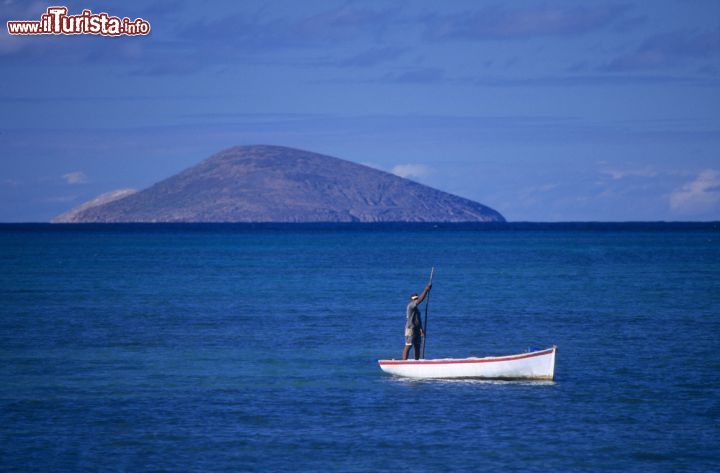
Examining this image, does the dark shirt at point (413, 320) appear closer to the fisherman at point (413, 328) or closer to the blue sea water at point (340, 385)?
the fisherman at point (413, 328)

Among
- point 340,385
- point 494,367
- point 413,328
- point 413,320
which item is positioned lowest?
point 340,385

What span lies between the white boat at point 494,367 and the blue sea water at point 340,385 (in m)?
0.39

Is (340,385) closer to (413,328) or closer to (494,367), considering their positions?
(413,328)

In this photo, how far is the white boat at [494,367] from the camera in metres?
30.4

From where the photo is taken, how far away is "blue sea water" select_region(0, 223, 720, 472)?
22438 millimetres

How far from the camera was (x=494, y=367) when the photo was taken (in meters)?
30.6

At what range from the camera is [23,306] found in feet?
186

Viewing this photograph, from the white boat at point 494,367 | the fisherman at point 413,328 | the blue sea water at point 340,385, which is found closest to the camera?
the blue sea water at point 340,385

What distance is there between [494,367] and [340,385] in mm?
4162

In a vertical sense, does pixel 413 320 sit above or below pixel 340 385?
above

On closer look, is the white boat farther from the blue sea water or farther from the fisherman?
the fisherman

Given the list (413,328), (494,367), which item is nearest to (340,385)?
(413,328)

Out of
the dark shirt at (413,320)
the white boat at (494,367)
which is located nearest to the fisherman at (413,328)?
the dark shirt at (413,320)

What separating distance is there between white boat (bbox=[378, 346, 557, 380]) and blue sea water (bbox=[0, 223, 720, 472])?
0.39 m
